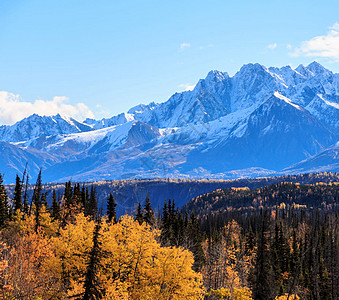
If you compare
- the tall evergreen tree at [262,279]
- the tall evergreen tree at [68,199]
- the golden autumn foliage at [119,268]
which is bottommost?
the tall evergreen tree at [262,279]

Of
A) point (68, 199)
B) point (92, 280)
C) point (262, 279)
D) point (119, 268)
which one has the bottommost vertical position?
point (262, 279)

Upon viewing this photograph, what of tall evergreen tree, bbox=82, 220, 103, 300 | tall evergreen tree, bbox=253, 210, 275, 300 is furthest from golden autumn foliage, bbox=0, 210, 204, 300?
tall evergreen tree, bbox=253, 210, 275, 300

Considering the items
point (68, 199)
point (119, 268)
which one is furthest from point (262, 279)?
point (68, 199)

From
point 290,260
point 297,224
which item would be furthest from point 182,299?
point 297,224

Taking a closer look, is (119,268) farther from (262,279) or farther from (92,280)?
(262,279)

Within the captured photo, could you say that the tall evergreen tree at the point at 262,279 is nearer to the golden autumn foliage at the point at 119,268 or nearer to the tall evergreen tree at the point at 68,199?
the golden autumn foliage at the point at 119,268

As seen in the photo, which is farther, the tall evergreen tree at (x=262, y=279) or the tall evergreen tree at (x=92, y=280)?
the tall evergreen tree at (x=262, y=279)

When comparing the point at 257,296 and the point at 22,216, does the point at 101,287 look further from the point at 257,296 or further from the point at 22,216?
the point at 22,216

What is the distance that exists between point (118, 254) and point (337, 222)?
13138 cm

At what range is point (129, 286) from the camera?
57.7 metres

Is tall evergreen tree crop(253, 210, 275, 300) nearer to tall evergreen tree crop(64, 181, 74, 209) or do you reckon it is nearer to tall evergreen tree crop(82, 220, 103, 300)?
tall evergreen tree crop(64, 181, 74, 209)

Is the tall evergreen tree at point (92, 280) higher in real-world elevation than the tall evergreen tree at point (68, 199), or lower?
lower

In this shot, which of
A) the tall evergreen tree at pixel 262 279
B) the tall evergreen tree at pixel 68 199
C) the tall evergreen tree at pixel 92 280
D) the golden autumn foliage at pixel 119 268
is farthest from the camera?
the tall evergreen tree at pixel 68 199

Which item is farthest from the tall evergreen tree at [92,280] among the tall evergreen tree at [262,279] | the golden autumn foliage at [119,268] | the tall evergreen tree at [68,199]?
the tall evergreen tree at [68,199]
